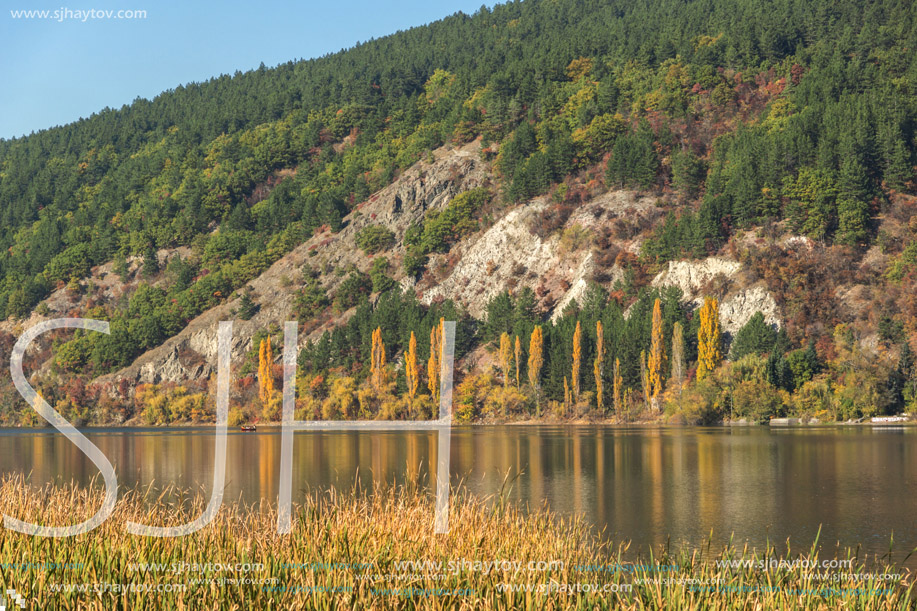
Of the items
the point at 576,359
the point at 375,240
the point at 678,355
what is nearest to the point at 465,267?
the point at 375,240

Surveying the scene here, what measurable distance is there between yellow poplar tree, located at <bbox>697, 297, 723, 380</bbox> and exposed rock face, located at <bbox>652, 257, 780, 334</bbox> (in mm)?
5889

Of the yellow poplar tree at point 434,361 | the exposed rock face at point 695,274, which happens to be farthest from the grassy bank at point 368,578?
the exposed rock face at point 695,274

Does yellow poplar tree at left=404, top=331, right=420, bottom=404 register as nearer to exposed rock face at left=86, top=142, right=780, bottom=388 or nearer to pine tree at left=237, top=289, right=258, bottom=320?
exposed rock face at left=86, top=142, right=780, bottom=388

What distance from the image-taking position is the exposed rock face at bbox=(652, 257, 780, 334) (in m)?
115

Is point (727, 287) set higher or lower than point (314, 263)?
lower

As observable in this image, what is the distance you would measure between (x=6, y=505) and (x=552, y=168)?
154 m

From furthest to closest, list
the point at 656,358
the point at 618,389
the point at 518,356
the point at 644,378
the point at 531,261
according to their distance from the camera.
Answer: the point at 531,261
the point at 518,356
the point at 618,389
the point at 644,378
the point at 656,358

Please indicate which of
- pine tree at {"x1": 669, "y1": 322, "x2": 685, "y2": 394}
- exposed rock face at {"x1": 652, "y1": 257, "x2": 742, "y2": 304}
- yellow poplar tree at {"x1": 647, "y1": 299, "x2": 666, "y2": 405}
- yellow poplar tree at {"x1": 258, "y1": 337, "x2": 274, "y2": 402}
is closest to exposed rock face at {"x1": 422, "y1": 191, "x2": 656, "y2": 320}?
exposed rock face at {"x1": 652, "y1": 257, "x2": 742, "y2": 304}

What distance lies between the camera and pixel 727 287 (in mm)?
119875

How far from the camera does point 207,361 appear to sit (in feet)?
521

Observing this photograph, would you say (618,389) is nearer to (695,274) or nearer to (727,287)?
(727,287)

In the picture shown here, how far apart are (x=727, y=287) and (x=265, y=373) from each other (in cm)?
6838

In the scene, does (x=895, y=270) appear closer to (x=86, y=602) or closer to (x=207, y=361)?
(x=207, y=361)

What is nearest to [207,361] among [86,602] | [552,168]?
[552,168]
